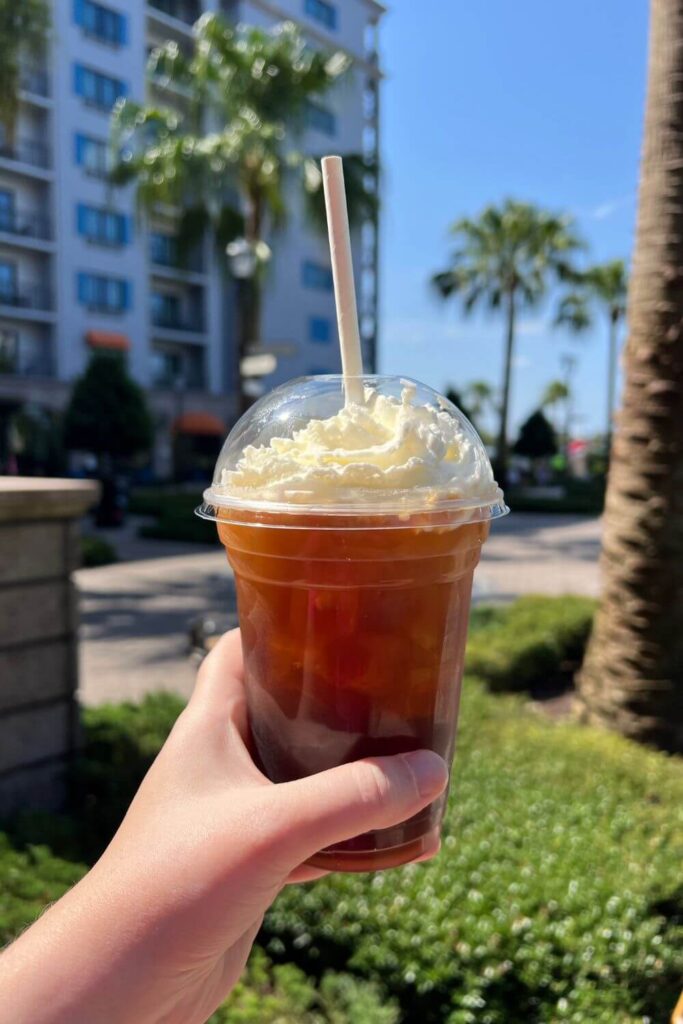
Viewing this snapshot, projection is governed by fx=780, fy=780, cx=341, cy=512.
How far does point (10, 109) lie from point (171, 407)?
2488cm

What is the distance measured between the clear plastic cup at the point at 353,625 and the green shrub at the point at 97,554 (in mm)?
11080

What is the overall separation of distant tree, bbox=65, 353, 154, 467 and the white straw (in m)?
23.0

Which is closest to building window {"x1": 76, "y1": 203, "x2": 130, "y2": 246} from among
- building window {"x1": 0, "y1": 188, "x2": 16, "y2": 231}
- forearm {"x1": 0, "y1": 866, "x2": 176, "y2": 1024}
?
building window {"x1": 0, "y1": 188, "x2": 16, "y2": 231}

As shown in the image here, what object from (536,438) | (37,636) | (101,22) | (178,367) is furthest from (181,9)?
(37,636)

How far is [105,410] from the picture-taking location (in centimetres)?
2347

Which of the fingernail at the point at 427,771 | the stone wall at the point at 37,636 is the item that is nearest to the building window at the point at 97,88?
the stone wall at the point at 37,636

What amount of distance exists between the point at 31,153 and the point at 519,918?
33896 mm

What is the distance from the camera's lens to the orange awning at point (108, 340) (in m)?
31.9

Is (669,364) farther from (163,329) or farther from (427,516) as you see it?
(163,329)

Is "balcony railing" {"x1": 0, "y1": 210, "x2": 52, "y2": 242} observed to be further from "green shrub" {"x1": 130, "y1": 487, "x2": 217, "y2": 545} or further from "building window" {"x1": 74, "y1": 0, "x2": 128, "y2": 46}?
"green shrub" {"x1": 130, "y1": 487, "x2": 217, "y2": 545}

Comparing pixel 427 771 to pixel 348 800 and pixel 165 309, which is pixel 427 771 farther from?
pixel 165 309

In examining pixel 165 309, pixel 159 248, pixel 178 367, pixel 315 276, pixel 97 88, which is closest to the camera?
pixel 97 88

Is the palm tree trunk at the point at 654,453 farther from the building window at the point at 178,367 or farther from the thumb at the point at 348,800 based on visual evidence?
the building window at the point at 178,367

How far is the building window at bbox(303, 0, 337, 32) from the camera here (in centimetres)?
3778
